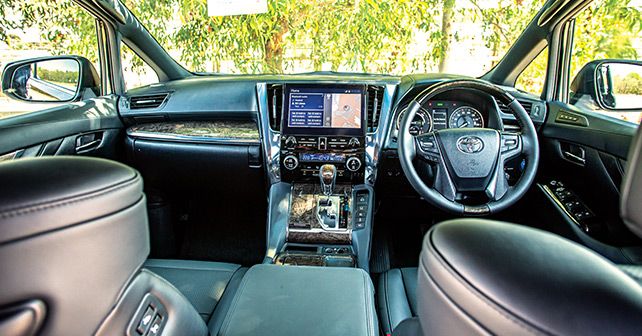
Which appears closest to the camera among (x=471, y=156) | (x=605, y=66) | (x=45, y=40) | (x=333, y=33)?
(x=471, y=156)

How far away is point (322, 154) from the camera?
230 cm

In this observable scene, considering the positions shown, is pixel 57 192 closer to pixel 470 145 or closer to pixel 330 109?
pixel 470 145

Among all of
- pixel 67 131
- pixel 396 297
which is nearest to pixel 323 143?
pixel 396 297

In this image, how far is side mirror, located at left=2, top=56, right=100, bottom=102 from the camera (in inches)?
83.3

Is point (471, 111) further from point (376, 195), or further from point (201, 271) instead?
point (201, 271)

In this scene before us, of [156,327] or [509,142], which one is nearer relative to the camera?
[156,327]

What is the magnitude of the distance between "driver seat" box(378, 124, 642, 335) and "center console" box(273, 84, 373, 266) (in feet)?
5.47

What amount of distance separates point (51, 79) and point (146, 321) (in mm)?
2160

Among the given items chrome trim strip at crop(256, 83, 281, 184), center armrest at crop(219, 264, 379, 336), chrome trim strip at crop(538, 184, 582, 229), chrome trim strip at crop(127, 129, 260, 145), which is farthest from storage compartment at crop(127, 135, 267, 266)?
chrome trim strip at crop(538, 184, 582, 229)

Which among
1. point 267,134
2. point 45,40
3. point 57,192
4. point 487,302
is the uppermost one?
point 45,40

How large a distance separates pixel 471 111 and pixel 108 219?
6.73 feet

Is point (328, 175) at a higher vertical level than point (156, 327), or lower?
lower

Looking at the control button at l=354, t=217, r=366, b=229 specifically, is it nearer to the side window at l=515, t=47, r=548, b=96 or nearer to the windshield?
the side window at l=515, t=47, r=548, b=96

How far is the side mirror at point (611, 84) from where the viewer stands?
2119 mm
